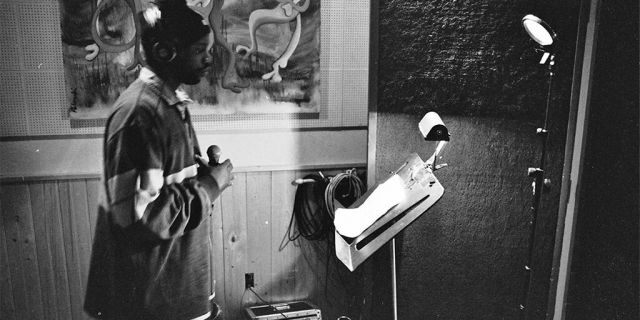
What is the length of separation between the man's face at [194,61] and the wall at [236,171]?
19 centimetres

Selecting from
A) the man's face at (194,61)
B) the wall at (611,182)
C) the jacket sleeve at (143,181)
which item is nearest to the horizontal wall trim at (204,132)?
the jacket sleeve at (143,181)

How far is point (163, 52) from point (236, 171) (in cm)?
61

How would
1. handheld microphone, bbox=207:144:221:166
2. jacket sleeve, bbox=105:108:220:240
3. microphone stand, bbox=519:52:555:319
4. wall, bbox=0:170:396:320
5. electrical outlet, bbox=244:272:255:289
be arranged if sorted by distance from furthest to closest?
electrical outlet, bbox=244:272:255:289, microphone stand, bbox=519:52:555:319, handheld microphone, bbox=207:144:221:166, wall, bbox=0:170:396:320, jacket sleeve, bbox=105:108:220:240

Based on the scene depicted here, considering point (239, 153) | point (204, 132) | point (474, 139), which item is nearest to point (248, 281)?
point (239, 153)

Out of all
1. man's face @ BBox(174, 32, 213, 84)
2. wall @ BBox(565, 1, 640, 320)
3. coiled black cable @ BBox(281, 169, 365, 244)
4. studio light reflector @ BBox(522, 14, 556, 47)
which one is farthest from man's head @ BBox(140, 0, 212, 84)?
wall @ BBox(565, 1, 640, 320)

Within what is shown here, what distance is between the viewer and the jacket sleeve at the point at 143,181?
204 centimetres

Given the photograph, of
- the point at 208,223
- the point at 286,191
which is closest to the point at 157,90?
the point at 208,223

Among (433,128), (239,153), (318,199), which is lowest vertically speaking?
(318,199)

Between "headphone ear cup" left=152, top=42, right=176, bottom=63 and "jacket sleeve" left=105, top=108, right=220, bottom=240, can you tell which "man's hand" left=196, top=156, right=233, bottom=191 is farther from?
"headphone ear cup" left=152, top=42, right=176, bottom=63

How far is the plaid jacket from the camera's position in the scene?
2.06 m

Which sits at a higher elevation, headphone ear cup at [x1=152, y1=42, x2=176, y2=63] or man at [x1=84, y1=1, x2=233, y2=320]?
headphone ear cup at [x1=152, y1=42, x2=176, y2=63]

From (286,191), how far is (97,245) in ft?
2.78

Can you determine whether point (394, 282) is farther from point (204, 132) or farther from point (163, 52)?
point (163, 52)

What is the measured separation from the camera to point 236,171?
2381mm
